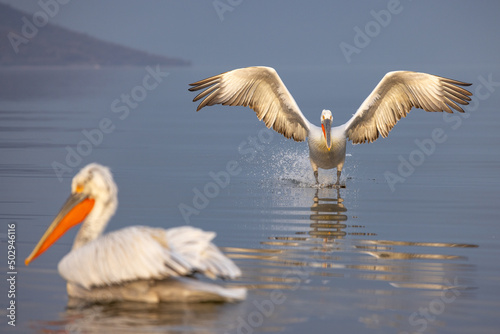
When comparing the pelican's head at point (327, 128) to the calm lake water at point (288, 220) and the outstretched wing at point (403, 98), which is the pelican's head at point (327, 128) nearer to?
the outstretched wing at point (403, 98)

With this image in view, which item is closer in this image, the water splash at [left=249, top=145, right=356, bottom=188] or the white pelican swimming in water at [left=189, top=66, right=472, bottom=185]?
the white pelican swimming in water at [left=189, top=66, right=472, bottom=185]

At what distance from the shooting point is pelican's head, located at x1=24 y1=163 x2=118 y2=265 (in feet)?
19.2

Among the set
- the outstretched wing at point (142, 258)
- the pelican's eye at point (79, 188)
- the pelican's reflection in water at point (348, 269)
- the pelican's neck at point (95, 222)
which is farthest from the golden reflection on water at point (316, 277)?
the pelican's eye at point (79, 188)

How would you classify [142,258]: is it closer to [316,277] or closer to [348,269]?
[316,277]

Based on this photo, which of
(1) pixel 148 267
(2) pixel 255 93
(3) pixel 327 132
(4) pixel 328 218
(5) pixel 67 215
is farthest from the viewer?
(2) pixel 255 93

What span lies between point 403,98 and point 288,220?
331cm

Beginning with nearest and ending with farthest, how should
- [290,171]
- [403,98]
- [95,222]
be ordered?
Answer: [95,222]
[403,98]
[290,171]

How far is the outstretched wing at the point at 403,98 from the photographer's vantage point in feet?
35.7

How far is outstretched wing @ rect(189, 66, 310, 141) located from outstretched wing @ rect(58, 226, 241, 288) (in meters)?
5.43

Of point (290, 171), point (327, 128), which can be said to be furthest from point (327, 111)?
point (290, 171)

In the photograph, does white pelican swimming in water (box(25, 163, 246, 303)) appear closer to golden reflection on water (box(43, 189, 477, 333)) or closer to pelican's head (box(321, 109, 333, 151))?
golden reflection on water (box(43, 189, 477, 333))

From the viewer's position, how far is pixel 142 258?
5.26 m

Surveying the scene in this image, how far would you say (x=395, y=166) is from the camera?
12.6 meters

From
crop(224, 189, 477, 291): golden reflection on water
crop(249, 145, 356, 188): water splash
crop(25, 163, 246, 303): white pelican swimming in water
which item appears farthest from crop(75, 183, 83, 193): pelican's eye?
crop(249, 145, 356, 188): water splash
